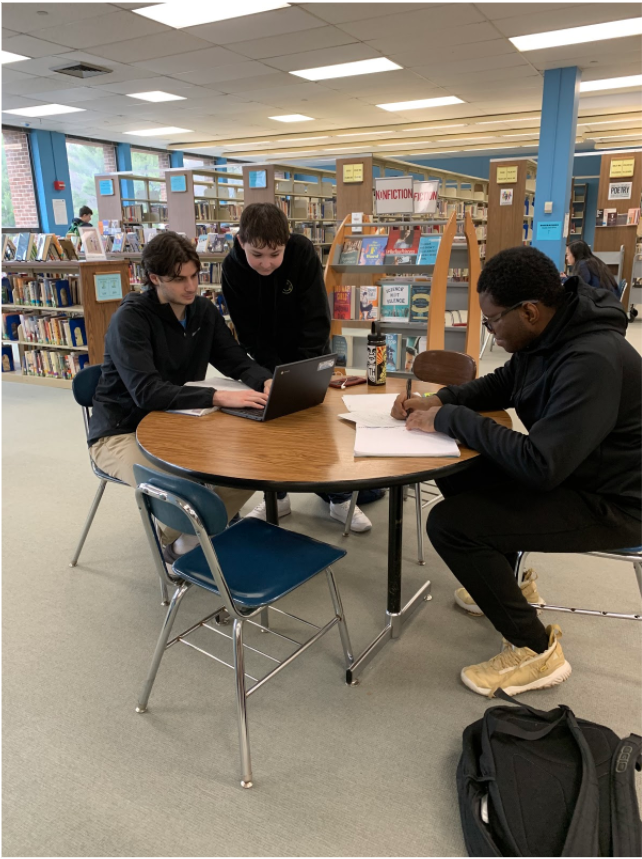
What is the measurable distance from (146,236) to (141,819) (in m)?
7.54

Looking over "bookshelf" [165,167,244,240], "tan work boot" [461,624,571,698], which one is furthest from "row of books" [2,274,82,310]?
"tan work boot" [461,624,571,698]

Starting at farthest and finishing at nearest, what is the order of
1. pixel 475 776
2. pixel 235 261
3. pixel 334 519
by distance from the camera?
pixel 334 519 → pixel 235 261 → pixel 475 776

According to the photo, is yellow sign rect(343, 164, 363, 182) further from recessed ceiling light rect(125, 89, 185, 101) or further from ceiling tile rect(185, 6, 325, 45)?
recessed ceiling light rect(125, 89, 185, 101)

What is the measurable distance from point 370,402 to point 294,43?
5.39 metres

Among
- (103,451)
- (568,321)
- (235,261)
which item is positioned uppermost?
(235,261)

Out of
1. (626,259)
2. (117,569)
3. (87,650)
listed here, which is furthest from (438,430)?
(626,259)

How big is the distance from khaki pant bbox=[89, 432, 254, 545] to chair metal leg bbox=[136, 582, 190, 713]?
1.51 feet

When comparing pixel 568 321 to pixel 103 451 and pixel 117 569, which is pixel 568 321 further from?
pixel 117 569

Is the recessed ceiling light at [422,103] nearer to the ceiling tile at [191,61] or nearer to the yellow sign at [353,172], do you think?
the ceiling tile at [191,61]

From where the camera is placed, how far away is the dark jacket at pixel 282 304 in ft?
8.30

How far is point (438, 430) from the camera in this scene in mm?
1704

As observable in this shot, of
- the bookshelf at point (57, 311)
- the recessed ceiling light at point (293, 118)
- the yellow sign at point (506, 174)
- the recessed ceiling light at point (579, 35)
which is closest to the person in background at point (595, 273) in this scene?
the yellow sign at point (506, 174)

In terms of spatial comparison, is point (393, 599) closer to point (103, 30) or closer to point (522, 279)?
point (522, 279)

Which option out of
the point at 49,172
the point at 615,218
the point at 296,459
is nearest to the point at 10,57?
the point at 49,172
